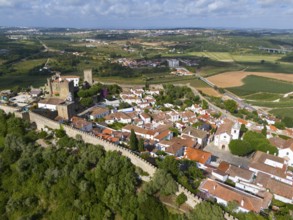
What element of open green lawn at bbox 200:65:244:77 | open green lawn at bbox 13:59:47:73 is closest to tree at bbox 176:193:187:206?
open green lawn at bbox 200:65:244:77

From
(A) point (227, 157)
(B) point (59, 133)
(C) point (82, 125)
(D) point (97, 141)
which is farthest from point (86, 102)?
(A) point (227, 157)

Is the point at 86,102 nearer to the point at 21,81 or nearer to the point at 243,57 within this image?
the point at 21,81

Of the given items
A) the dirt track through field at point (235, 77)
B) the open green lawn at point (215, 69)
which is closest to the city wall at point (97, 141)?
Answer: the dirt track through field at point (235, 77)

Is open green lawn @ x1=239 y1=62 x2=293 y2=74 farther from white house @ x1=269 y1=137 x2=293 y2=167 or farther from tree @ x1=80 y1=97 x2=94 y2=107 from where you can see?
tree @ x1=80 y1=97 x2=94 y2=107

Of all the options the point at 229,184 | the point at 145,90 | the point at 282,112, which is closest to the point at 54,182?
the point at 229,184

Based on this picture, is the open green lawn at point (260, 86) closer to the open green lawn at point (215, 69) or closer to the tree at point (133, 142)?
the open green lawn at point (215, 69)

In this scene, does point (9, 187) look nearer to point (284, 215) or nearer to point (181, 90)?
point (284, 215)
